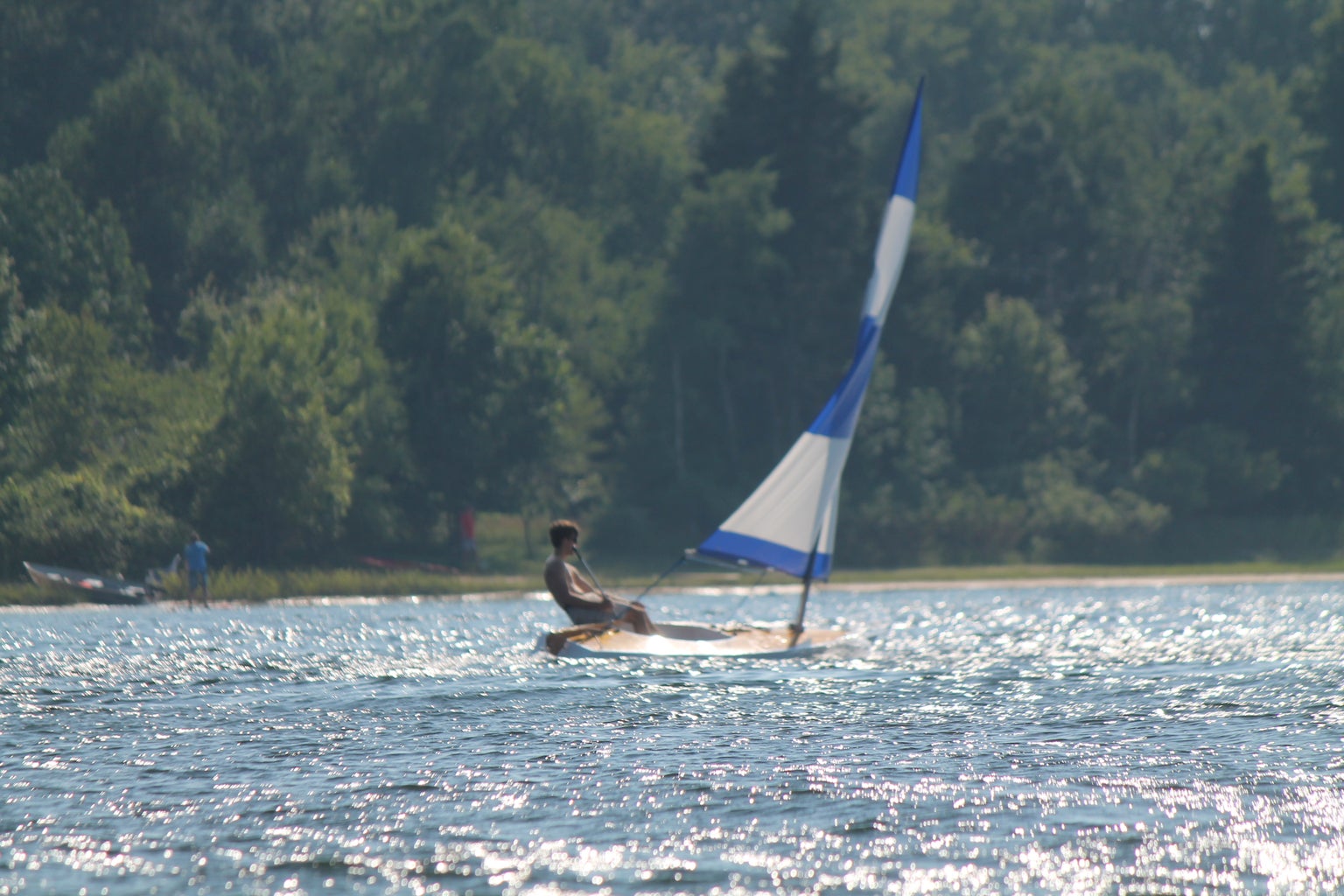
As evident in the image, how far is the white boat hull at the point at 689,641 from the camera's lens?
25.6 meters

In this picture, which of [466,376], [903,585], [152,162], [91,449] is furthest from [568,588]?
[152,162]

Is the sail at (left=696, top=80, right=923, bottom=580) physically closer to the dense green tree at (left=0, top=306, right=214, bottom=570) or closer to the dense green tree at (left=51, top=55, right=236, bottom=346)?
the dense green tree at (left=0, top=306, right=214, bottom=570)

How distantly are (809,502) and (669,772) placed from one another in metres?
14.0

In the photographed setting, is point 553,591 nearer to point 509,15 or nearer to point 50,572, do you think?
point 50,572

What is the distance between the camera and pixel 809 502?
95.5 ft

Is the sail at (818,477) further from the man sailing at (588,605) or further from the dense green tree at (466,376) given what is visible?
the dense green tree at (466,376)

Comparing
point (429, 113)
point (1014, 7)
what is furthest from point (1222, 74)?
point (429, 113)

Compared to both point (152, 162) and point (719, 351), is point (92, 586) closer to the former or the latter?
point (152, 162)

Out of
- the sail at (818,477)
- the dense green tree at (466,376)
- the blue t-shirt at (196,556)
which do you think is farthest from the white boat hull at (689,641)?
the dense green tree at (466,376)

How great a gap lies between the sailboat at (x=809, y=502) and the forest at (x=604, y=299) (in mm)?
30810

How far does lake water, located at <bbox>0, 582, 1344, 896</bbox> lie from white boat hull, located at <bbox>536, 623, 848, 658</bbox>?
32 centimetres

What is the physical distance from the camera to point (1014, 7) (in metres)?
145

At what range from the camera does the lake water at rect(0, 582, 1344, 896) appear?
11.3m

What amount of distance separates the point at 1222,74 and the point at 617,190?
68796mm
